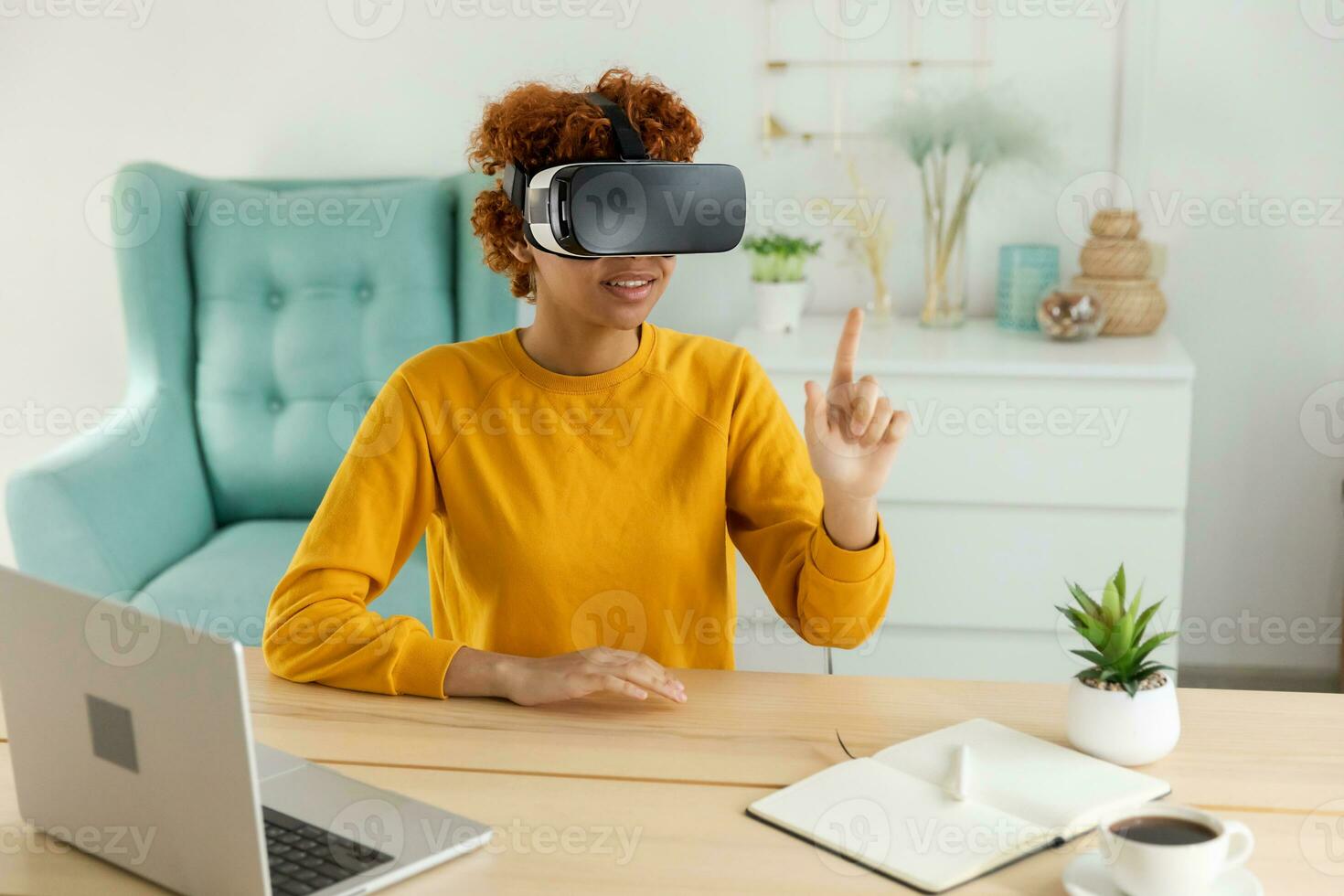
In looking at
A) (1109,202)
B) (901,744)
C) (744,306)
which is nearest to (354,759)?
(901,744)

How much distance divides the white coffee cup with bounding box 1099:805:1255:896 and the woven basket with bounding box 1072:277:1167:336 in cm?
179

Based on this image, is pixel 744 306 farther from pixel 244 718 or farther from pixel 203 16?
pixel 244 718

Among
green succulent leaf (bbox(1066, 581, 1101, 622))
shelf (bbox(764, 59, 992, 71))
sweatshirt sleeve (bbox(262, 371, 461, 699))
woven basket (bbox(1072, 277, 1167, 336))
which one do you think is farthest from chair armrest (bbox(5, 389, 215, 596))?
woven basket (bbox(1072, 277, 1167, 336))

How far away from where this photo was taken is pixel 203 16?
9.08ft

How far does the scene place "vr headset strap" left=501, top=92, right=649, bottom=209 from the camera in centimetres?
124

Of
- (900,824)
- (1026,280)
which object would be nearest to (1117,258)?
(1026,280)

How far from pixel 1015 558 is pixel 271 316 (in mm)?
1430

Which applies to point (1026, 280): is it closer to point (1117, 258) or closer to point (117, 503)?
point (1117, 258)

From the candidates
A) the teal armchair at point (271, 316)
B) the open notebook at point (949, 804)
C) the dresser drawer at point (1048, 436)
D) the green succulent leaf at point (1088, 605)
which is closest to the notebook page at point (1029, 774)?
the open notebook at point (949, 804)

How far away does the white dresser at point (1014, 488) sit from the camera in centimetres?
227

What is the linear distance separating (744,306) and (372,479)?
1597 mm

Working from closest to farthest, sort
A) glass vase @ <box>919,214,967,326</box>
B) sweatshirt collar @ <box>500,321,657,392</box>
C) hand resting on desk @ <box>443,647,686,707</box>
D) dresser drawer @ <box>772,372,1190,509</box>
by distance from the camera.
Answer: hand resting on desk @ <box>443,647,686,707</box> → sweatshirt collar @ <box>500,321,657,392</box> → dresser drawer @ <box>772,372,1190,509</box> → glass vase @ <box>919,214,967,326</box>

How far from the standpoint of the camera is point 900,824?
0.94 metres

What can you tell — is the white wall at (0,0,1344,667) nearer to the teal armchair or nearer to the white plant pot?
the white plant pot
